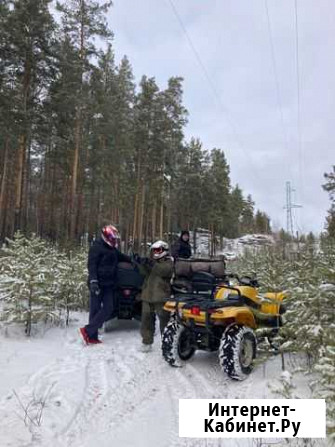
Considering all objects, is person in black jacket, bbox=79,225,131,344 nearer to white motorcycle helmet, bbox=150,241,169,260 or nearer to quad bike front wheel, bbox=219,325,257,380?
white motorcycle helmet, bbox=150,241,169,260

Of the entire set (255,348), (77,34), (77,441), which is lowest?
(77,441)

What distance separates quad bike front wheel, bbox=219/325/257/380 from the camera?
184 inches

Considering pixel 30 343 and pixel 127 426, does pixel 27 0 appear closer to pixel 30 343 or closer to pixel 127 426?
pixel 30 343

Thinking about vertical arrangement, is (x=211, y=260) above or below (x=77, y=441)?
above

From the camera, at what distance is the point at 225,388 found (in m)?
4.60

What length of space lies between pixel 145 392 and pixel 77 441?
1.34 meters

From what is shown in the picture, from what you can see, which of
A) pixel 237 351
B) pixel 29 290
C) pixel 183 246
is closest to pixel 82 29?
pixel 183 246

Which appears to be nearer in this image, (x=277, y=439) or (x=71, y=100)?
(x=277, y=439)

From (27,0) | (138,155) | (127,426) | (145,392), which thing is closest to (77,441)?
(127,426)

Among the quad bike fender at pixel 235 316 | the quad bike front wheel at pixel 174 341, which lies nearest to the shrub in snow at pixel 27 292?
the quad bike front wheel at pixel 174 341

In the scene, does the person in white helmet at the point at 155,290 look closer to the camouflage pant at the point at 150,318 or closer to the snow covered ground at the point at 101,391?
the camouflage pant at the point at 150,318

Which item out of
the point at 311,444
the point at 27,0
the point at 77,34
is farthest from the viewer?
the point at 77,34

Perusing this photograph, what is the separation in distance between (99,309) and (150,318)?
1.09 meters

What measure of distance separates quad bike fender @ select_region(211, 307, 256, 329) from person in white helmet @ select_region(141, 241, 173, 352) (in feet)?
5.56
